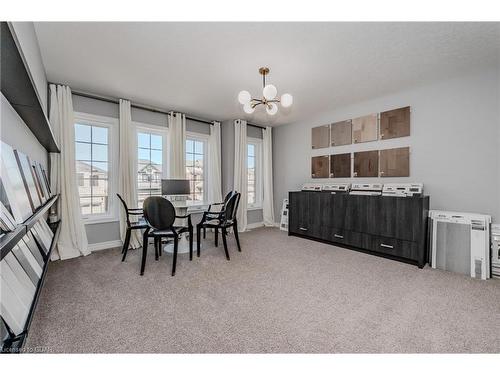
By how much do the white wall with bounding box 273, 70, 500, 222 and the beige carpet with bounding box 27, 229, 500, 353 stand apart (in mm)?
1149

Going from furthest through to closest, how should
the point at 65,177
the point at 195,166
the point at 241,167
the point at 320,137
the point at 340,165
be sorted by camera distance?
the point at 241,167
the point at 195,166
the point at 320,137
the point at 340,165
the point at 65,177

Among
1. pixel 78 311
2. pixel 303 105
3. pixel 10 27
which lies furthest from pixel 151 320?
pixel 303 105

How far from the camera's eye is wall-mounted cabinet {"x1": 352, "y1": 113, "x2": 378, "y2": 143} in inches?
158

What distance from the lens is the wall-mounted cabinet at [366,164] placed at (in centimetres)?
400

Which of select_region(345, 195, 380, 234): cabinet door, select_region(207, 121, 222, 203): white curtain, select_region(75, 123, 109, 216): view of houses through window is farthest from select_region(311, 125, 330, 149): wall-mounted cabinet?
select_region(75, 123, 109, 216): view of houses through window

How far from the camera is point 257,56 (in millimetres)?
2613

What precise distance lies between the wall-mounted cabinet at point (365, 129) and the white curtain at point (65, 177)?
482 cm

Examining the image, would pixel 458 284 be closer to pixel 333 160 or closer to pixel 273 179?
pixel 333 160

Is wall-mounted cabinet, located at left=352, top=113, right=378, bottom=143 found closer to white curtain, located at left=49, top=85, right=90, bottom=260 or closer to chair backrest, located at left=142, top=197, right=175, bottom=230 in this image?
chair backrest, located at left=142, top=197, right=175, bottom=230

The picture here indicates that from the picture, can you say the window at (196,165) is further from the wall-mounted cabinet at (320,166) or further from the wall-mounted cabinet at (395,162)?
the wall-mounted cabinet at (395,162)

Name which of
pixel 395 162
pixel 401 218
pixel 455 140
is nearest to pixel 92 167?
pixel 401 218

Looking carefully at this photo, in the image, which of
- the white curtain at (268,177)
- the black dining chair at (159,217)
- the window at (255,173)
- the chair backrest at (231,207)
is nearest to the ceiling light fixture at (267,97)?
the chair backrest at (231,207)

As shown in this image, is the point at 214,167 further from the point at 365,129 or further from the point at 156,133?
the point at 365,129

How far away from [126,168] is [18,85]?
2.67 metres
